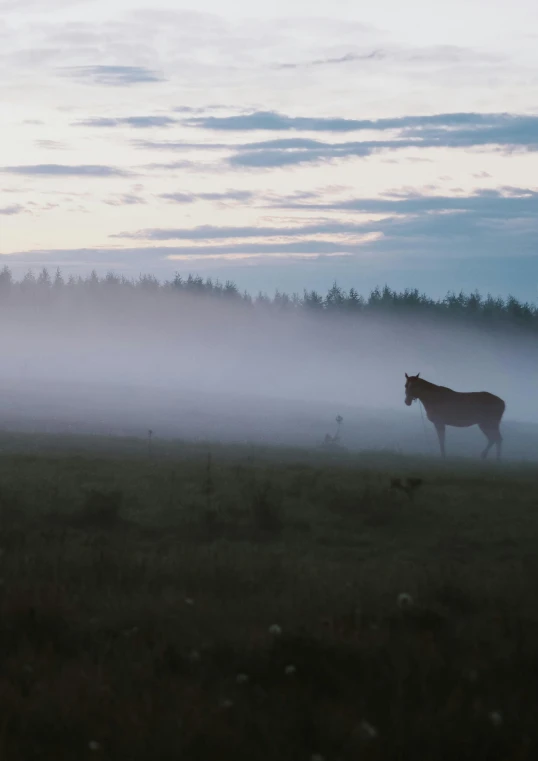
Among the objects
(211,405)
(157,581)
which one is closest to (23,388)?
(211,405)

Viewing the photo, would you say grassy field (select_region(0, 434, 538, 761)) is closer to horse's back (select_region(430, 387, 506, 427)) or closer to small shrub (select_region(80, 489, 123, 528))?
small shrub (select_region(80, 489, 123, 528))

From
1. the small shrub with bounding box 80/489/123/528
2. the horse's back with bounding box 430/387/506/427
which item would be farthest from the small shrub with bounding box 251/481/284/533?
the horse's back with bounding box 430/387/506/427

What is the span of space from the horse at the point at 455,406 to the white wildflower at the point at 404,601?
27.5 metres

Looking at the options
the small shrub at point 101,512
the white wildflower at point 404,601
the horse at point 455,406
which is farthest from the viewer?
the horse at point 455,406

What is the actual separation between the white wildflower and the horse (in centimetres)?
2755

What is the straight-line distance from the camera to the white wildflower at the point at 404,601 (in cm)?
962

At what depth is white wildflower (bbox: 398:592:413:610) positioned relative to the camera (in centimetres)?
962

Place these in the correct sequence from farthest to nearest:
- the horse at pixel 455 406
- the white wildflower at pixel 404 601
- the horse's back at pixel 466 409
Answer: the horse's back at pixel 466 409 < the horse at pixel 455 406 < the white wildflower at pixel 404 601

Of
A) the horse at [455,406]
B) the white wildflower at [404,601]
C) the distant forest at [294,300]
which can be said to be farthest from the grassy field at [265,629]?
the distant forest at [294,300]

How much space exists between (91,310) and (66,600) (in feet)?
554

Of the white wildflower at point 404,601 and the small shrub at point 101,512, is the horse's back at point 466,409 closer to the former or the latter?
the small shrub at point 101,512

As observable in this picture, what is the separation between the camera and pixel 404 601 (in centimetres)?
975

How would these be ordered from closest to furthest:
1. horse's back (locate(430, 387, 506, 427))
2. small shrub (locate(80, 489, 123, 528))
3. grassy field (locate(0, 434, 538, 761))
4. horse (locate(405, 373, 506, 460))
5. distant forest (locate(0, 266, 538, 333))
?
grassy field (locate(0, 434, 538, 761))
small shrub (locate(80, 489, 123, 528))
horse (locate(405, 373, 506, 460))
horse's back (locate(430, 387, 506, 427))
distant forest (locate(0, 266, 538, 333))

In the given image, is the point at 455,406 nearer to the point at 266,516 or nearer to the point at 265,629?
the point at 266,516
